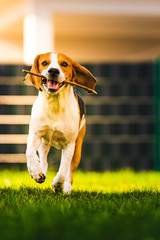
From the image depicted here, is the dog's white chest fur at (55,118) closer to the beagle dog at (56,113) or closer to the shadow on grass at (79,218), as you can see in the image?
the beagle dog at (56,113)

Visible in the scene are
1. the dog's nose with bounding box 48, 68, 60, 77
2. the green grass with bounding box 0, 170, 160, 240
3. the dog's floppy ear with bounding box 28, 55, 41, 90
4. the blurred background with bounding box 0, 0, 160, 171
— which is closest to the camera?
the green grass with bounding box 0, 170, 160, 240

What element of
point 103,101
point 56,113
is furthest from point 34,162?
point 103,101

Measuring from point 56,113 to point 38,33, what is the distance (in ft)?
14.2

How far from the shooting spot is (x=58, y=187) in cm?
325

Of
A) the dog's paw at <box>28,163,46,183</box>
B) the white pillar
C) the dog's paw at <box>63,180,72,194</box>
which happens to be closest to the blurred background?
the white pillar

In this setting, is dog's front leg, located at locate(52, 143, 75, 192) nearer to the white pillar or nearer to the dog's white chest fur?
the dog's white chest fur

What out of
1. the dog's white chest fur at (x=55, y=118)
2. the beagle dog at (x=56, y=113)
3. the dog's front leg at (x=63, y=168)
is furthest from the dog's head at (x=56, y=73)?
the dog's front leg at (x=63, y=168)

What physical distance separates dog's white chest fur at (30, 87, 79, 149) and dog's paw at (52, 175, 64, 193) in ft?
0.92

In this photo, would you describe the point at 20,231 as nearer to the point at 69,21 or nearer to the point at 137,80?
the point at 137,80

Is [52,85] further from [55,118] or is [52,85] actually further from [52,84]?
[55,118]

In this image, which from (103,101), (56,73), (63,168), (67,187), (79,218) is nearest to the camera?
(79,218)

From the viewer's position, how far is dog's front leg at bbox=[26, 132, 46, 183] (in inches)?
116

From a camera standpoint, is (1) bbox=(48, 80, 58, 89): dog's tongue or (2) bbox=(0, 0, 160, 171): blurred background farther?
(2) bbox=(0, 0, 160, 171): blurred background

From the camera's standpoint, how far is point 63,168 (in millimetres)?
3186
